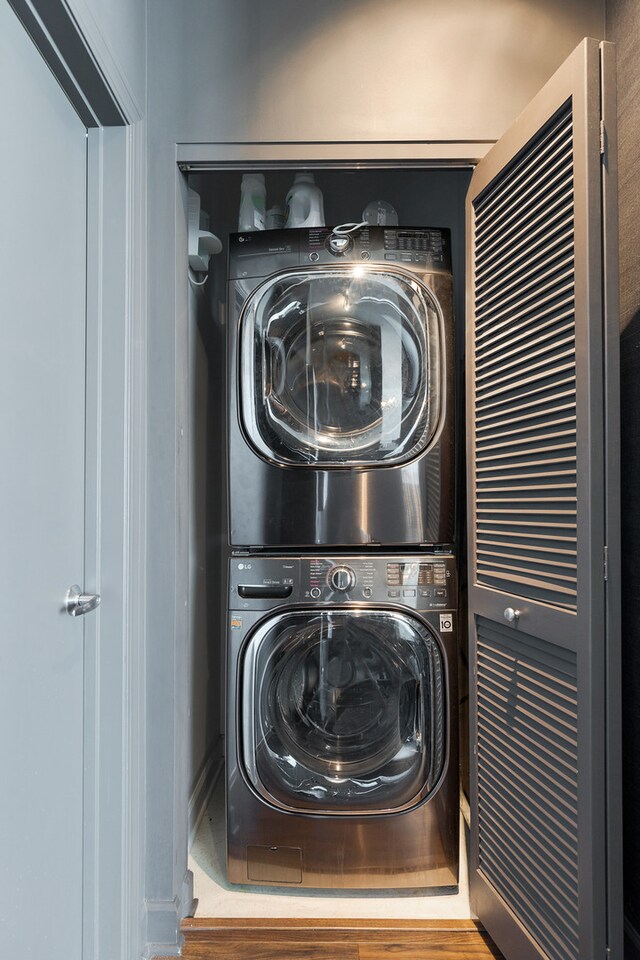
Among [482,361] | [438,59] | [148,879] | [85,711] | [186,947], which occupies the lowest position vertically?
[186,947]

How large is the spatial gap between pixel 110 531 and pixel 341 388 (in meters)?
0.74

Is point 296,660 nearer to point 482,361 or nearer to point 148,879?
point 148,879

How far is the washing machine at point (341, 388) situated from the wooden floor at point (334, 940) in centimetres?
98

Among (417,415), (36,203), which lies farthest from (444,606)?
(36,203)

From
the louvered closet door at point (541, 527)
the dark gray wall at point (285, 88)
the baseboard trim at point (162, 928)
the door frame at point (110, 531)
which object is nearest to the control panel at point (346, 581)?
the louvered closet door at point (541, 527)

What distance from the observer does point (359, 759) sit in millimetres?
1812

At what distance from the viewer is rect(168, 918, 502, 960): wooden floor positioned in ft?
5.20

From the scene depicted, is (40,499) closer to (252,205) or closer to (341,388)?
(341,388)

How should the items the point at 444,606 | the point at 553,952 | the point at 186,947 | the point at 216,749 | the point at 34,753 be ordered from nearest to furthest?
the point at 34,753
the point at 553,952
the point at 186,947
the point at 444,606
the point at 216,749

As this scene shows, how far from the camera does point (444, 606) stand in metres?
1.77

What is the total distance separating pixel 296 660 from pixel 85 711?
59cm

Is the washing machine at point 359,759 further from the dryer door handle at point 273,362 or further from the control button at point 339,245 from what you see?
the control button at point 339,245

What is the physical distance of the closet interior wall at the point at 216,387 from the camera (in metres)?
2.16

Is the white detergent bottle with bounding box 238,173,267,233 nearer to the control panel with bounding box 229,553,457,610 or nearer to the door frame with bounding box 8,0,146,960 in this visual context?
the door frame with bounding box 8,0,146,960
